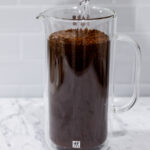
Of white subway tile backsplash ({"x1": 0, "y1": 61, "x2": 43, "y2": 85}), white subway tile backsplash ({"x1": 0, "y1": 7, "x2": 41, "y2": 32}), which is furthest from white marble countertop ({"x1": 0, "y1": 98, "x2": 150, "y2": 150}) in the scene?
white subway tile backsplash ({"x1": 0, "y1": 7, "x2": 41, "y2": 32})

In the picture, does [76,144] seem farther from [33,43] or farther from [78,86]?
[33,43]

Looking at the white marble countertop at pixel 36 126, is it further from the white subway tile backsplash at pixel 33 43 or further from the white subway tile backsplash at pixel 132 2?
the white subway tile backsplash at pixel 132 2

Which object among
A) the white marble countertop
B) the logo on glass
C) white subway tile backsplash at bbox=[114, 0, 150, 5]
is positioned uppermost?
white subway tile backsplash at bbox=[114, 0, 150, 5]

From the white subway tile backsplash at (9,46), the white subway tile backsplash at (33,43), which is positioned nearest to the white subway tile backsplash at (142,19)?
the white subway tile backsplash at (33,43)

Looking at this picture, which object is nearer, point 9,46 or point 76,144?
point 76,144

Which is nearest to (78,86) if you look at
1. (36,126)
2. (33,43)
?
(36,126)

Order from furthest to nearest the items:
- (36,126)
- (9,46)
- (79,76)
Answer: (9,46), (36,126), (79,76)

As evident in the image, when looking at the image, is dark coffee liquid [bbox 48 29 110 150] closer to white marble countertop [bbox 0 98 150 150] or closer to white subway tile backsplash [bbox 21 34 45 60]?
white marble countertop [bbox 0 98 150 150]

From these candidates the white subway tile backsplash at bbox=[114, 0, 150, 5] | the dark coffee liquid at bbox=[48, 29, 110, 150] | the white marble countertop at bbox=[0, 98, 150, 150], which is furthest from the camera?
the white subway tile backsplash at bbox=[114, 0, 150, 5]
